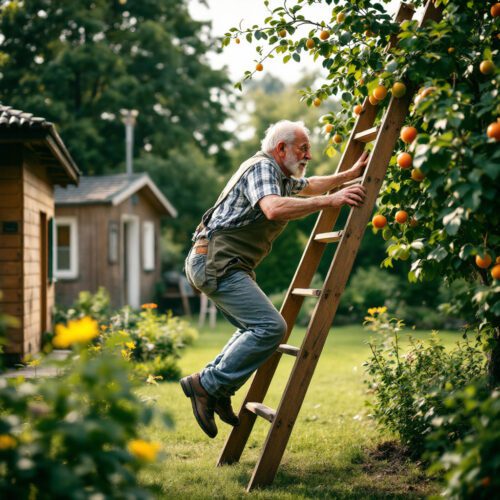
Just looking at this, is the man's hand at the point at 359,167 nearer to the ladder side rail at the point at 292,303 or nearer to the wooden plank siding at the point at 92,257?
the ladder side rail at the point at 292,303

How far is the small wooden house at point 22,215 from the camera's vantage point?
7793mm

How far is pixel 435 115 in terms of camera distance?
3.01 meters

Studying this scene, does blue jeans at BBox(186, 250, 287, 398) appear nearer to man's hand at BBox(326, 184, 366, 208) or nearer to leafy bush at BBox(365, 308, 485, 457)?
man's hand at BBox(326, 184, 366, 208)

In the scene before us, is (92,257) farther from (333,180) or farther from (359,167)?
(359,167)

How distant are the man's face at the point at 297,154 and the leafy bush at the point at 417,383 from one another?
1.58 meters

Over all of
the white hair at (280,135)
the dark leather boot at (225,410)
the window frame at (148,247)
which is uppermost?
the white hair at (280,135)

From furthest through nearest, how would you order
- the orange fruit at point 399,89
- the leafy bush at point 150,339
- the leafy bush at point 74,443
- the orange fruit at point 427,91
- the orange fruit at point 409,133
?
the leafy bush at point 150,339
the orange fruit at point 399,89
the orange fruit at point 409,133
the orange fruit at point 427,91
the leafy bush at point 74,443

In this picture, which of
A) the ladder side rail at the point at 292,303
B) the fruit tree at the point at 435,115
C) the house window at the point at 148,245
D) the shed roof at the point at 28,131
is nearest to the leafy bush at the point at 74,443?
the fruit tree at the point at 435,115

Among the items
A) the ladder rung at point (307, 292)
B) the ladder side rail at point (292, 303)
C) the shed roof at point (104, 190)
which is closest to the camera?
the ladder rung at point (307, 292)

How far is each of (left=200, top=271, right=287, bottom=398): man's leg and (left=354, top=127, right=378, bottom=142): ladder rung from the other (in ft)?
3.99

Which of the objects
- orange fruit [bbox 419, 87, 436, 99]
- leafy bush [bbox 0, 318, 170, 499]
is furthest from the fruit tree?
leafy bush [bbox 0, 318, 170, 499]

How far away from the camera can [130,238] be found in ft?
64.4

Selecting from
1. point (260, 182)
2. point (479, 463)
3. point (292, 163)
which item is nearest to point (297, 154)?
point (292, 163)

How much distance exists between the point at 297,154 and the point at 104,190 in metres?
13.8
